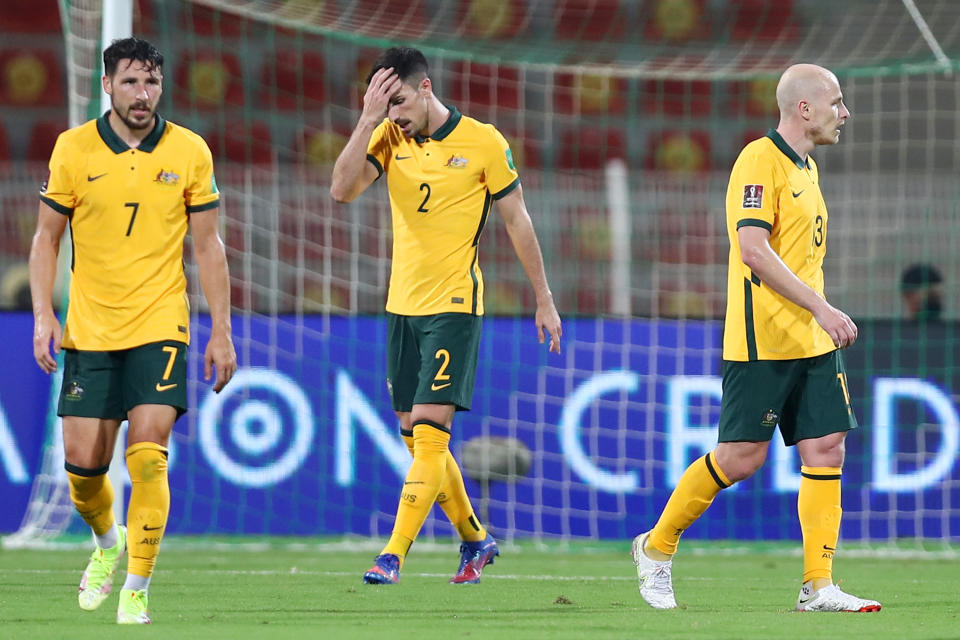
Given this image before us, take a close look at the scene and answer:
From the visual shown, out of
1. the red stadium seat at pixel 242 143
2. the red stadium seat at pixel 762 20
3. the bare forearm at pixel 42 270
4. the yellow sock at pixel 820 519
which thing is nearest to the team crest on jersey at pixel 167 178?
the bare forearm at pixel 42 270

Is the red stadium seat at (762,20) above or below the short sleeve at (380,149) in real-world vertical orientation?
above

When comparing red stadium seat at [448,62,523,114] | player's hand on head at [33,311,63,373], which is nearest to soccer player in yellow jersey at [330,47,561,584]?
player's hand on head at [33,311,63,373]

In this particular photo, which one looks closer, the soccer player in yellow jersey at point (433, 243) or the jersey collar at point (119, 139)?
the jersey collar at point (119, 139)

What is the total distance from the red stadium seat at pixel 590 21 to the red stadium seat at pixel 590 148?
1741mm

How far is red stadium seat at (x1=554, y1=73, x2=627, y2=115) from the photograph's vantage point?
573 inches

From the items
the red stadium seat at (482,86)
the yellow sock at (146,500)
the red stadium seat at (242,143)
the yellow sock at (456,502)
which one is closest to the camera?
the yellow sock at (146,500)

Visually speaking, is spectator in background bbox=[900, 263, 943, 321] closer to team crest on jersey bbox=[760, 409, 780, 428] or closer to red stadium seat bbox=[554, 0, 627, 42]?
red stadium seat bbox=[554, 0, 627, 42]

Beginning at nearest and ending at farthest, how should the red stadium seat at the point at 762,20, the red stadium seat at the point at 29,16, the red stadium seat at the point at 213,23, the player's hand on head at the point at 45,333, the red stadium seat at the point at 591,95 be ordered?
the player's hand on head at the point at 45,333 < the red stadium seat at the point at 762,20 < the red stadium seat at the point at 213,23 < the red stadium seat at the point at 591,95 < the red stadium seat at the point at 29,16

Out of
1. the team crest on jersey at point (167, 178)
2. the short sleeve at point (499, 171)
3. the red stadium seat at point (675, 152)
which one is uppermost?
the red stadium seat at point (675, 152)

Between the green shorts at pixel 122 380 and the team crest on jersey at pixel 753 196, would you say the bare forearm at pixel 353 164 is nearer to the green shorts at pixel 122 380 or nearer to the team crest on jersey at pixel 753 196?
the green shorts at pixel 122 380

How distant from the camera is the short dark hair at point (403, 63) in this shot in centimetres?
597

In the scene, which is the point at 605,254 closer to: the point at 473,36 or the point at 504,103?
the point at 473,36

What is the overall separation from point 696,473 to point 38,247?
7.36ft

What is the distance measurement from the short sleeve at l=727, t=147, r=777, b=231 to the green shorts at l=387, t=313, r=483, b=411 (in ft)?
4.24
